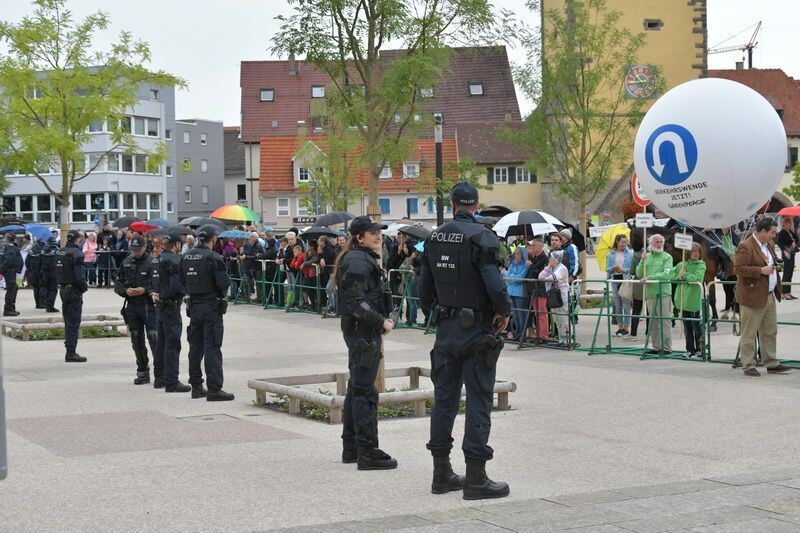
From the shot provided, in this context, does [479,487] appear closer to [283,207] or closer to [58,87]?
[58,87]

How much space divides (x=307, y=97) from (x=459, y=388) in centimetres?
7501

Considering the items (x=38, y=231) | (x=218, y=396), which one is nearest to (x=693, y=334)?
(x=218, y=396)

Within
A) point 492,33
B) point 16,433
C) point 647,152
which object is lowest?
point 16,433

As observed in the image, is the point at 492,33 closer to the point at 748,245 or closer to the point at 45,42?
the point at 45,42

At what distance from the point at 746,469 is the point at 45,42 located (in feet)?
63.5

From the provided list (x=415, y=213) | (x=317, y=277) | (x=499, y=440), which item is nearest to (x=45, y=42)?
(x=317, y=277)

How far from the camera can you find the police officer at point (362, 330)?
8742mm

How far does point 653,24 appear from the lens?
55.0 metres

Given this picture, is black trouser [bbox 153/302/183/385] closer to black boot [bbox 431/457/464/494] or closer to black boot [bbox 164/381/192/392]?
black boot [bbox 164/381/192/392]

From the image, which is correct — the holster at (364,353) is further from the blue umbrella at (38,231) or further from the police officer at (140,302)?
the blue umbrella at (38,231)

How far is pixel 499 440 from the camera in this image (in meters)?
9.85

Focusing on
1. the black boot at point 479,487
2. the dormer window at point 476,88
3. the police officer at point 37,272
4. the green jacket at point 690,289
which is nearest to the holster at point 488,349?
the black boot at point 479,487

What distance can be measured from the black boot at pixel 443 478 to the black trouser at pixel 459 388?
5cm

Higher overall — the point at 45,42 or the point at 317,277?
the point at 45,42
